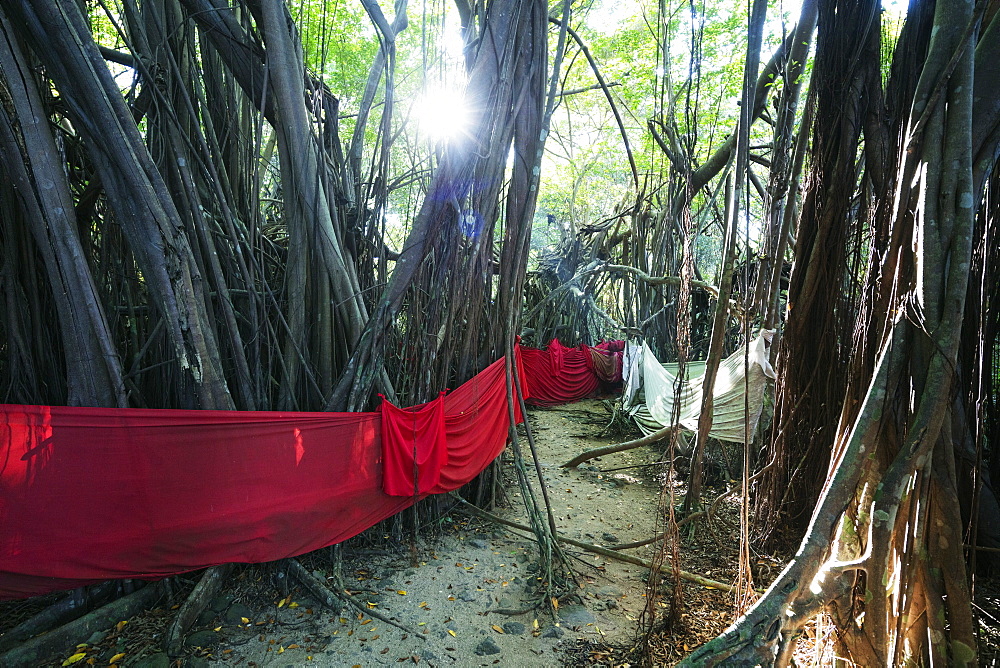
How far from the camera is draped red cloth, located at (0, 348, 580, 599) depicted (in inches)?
84.6

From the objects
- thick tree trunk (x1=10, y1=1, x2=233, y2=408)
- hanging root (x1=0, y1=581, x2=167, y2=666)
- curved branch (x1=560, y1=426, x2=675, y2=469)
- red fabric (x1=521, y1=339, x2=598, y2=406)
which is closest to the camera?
hanging root (x1=0, y1=581, x2=167, y2=666)

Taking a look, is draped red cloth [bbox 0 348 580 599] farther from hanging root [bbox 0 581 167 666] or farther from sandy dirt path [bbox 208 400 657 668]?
sandy dirt path [bbox 208 400 657 668]

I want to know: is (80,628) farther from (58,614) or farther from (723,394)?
(723,394)

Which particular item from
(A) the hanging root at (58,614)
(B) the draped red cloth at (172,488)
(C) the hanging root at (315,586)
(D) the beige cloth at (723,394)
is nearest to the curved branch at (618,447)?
(D) the beige cloth at (723,394)

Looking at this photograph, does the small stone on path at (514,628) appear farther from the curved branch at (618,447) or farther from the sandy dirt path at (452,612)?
the curved branch at (618,447)

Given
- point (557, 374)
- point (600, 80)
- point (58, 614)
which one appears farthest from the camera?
point (557, 374)

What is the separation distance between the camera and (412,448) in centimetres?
311

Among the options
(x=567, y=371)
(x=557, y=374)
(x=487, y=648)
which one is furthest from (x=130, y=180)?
(x=567, y=371)

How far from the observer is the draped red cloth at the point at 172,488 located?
2.15m

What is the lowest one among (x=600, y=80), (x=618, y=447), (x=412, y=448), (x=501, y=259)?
(x=618, y=447)

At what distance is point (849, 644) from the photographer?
5.39 ft

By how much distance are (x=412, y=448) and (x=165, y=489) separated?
1185 millimetres

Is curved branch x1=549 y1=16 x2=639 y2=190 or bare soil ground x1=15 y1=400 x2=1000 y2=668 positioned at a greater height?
curved branch x1=549 y1=16 x2=639 y2=190

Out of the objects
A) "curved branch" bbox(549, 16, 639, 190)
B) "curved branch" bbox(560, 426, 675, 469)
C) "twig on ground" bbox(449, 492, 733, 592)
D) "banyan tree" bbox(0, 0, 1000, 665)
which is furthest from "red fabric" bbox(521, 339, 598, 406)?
"curved branch" bbox(549, 16, 639, 190)
